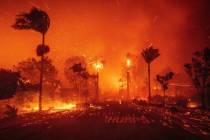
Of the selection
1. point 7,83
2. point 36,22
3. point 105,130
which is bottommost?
point 105,130

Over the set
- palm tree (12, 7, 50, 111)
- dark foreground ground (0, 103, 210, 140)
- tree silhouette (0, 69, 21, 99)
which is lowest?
dark foreground ground (0, 103, 210, 140)

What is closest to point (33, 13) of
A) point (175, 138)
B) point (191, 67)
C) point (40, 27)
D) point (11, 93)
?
point (40, 27)

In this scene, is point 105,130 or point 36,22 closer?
point 105,130

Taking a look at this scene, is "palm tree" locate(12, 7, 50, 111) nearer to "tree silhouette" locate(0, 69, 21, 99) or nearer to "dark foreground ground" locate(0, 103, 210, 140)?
"tree silhouette" locate(0, 69, 21, 99)

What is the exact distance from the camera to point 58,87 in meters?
94.2

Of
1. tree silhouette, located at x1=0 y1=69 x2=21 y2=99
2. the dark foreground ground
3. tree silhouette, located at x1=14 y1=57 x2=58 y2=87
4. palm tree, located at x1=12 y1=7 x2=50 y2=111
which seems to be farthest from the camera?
tree silhouette, located at x1=14 y1=57 x2=58 y2=87

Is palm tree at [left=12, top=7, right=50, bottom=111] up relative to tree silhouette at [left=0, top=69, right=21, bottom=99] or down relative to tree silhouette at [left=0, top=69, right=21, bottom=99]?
up

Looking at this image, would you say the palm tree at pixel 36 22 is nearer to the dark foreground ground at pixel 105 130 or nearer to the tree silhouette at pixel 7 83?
the tree silhouette at pixel 7 83

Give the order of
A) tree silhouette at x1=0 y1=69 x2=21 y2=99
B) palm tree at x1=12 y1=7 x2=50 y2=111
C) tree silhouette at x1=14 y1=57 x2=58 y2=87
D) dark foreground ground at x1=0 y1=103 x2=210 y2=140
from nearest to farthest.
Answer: dark foreground ground at x1=0 y1=103 x2=210 y2=140 < tree silhouette at x1=0 y1=69 x2=21 y2=99 < palm tree at x1=12 y1=7 x2=50 y2=111 < tree silhouette at x1=14 y1=57 x2=58 y2=87

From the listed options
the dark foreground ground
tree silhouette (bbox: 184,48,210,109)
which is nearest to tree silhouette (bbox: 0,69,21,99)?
the dark foreground ground

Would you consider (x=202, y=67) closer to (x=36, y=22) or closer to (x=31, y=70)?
(x=36, y=22)

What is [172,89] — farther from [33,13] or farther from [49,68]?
[33,13]

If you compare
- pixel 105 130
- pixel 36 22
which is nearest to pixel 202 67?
pixel 36 22

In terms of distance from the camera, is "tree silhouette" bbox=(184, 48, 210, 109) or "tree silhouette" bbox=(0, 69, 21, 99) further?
"tree silhouette" bbox=(184, 48, 210, 109)
